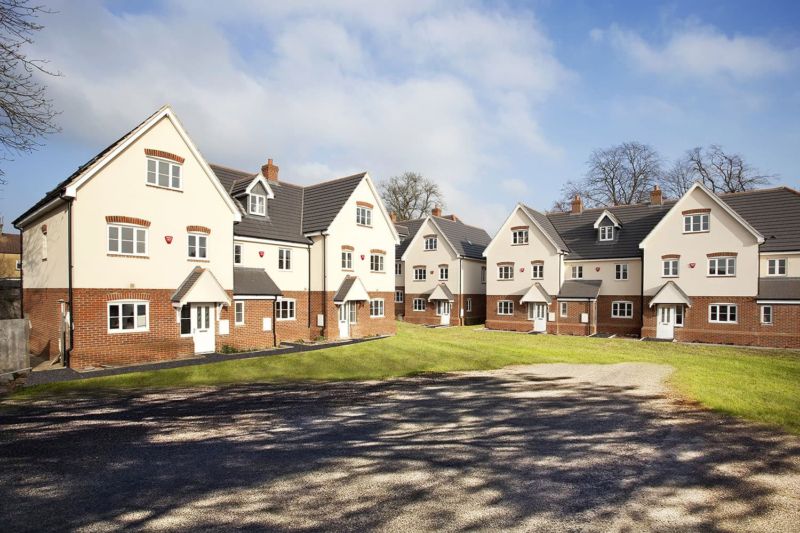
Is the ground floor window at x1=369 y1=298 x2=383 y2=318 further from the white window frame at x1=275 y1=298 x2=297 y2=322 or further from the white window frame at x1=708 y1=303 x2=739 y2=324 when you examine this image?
the white window frame at x1=708 y1=303 x2=739 y2=324

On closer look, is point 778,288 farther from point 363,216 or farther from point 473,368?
point 363,216

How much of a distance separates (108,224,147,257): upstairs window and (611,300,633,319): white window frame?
29737mm

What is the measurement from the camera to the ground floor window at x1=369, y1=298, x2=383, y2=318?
95.8 ft

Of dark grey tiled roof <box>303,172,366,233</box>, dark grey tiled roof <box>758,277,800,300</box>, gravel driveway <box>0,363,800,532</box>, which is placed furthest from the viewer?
dark grey tiled roof <box>303,172,366,233</box>

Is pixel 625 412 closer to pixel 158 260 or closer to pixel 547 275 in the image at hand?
pixel 158 260

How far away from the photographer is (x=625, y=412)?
10.8 meters

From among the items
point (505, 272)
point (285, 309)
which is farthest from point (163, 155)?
point (505, 272)

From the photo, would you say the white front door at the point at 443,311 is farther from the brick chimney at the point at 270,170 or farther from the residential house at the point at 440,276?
the brick chimney at the point at 270,170

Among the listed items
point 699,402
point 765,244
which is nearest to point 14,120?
point 699,402

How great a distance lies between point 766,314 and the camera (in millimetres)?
27047

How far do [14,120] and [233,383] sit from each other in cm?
979

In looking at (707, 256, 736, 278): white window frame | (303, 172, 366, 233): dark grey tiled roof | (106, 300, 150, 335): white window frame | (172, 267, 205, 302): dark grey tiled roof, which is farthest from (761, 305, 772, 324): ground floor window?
(106, 300, 150, 335): white window frame

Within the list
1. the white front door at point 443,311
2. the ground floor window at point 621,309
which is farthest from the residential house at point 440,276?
the ground floor window at point 621,309

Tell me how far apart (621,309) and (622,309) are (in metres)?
0.06
